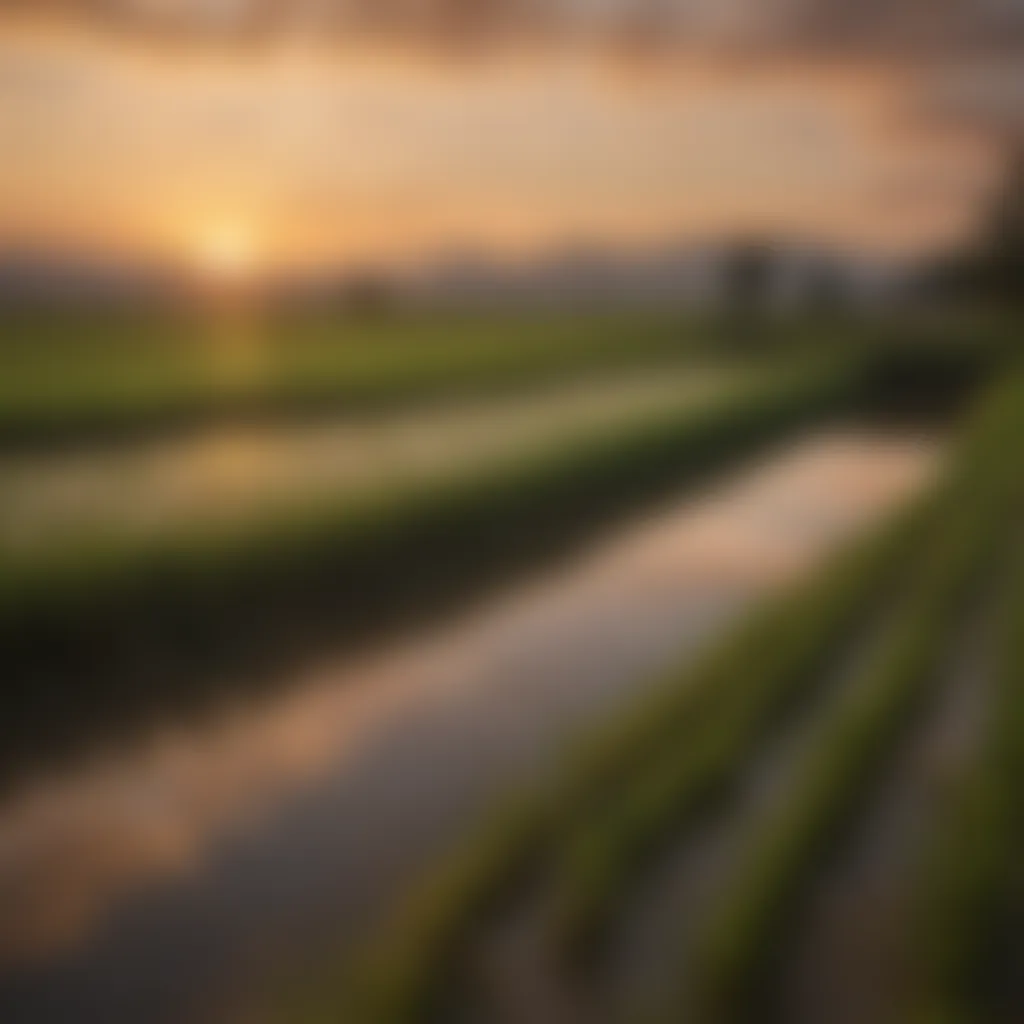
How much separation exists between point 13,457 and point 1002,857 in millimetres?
816

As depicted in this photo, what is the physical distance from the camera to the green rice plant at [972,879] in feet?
2.95

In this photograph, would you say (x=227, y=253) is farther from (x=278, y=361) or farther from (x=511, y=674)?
(x=511, y=674)

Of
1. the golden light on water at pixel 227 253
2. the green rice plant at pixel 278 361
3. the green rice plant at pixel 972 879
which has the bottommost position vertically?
the green rice plant at pixel 972 879

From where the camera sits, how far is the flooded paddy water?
2.90 feet

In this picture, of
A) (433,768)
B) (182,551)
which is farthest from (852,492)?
(182,551)

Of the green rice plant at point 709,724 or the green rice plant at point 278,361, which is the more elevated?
the green rice plant at point 278,361

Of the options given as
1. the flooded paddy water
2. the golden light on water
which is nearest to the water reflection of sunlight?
the flooded paddy water

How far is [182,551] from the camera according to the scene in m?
0.98

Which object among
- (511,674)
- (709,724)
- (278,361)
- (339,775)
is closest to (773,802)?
(709,724)

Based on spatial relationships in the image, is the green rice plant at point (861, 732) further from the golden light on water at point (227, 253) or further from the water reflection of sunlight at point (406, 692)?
the golden light on water at point (227, 253)

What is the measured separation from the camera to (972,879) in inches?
38.3

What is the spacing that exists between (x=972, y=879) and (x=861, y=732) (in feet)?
0.54

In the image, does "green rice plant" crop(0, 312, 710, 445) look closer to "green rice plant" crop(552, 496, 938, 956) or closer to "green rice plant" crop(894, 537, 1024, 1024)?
"green rice plant" crop(552, 496, 938, 956)

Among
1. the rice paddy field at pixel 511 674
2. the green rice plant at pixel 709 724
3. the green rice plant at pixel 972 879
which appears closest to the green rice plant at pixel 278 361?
the rice paddy field at pixel 511 674
